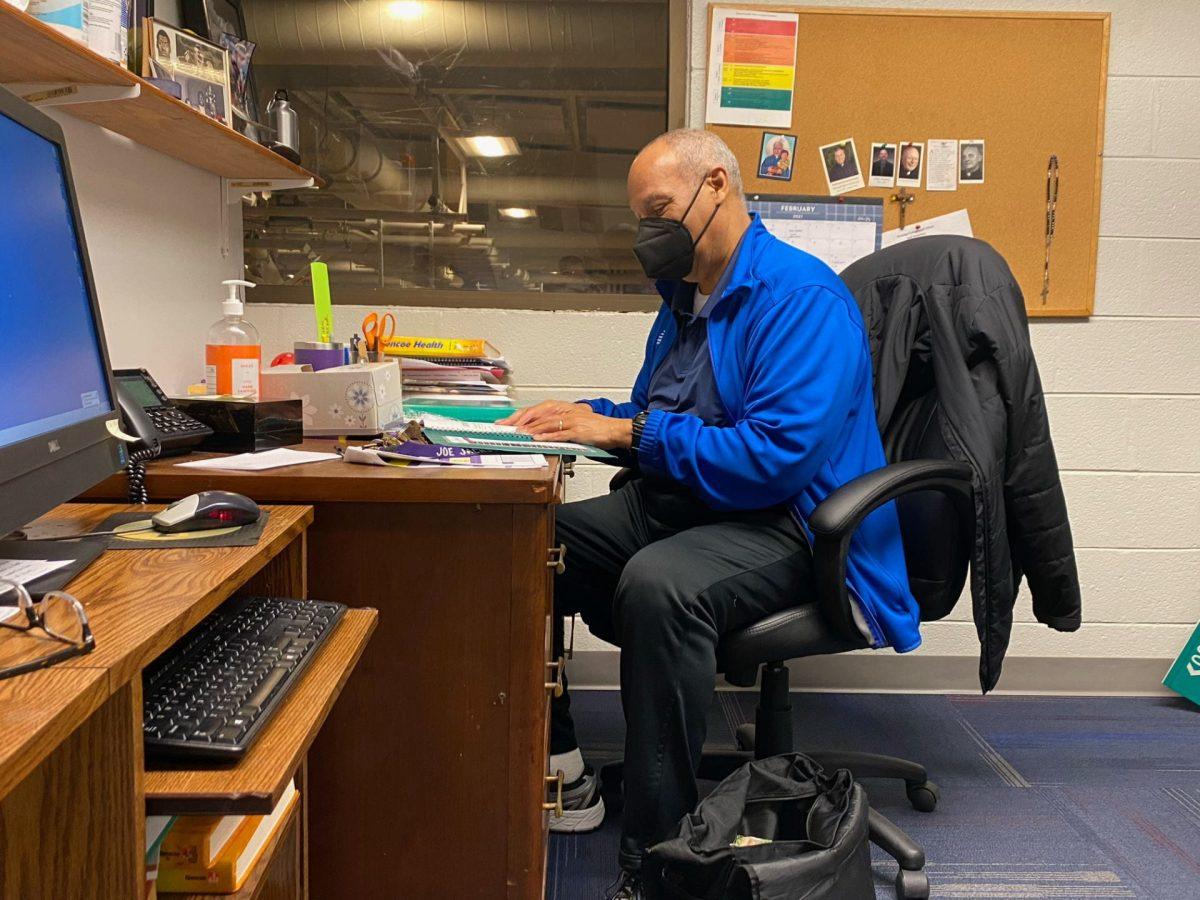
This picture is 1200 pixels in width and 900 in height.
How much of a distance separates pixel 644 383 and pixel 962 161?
1.01 m

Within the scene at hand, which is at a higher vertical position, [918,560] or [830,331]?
[830,331]

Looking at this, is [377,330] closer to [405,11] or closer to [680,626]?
[405,11]

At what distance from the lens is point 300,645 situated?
924mm

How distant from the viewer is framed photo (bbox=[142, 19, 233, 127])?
151 cm

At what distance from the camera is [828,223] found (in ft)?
7.60

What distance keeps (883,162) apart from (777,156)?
0.26 metres

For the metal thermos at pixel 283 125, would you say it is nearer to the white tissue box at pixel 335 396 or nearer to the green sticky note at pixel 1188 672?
the white tissue box at pixel 335 396

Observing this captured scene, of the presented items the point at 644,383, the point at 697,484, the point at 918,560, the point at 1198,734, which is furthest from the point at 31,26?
the point at 1198,734

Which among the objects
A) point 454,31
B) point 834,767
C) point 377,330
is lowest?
point 834,767

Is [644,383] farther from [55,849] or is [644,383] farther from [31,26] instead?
A: [55,849]

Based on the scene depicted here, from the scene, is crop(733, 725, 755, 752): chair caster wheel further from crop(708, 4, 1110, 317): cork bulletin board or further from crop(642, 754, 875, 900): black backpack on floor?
crop(708, 4, 1110, 317): cork bulletin board

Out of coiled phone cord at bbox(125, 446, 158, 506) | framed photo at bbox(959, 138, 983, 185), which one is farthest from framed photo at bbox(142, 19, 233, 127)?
framed photo at bbox(959, 138, 983, 185)

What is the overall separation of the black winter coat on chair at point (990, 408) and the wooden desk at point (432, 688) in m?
0.74

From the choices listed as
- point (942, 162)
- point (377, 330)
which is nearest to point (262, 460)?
point (377, 330)
